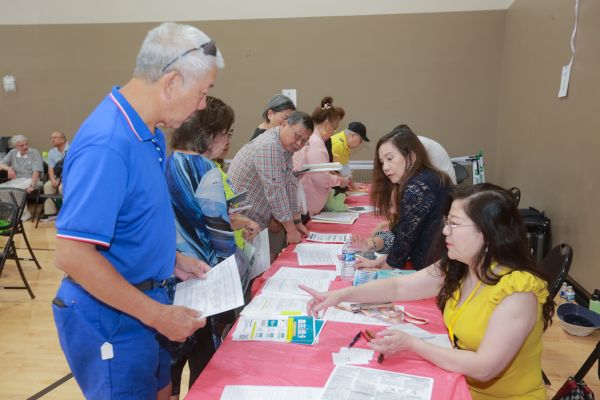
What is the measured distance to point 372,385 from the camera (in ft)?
3.75

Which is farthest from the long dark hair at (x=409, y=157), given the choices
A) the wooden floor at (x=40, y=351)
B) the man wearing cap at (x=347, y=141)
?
the man wearing cap at (x=347, y=141)

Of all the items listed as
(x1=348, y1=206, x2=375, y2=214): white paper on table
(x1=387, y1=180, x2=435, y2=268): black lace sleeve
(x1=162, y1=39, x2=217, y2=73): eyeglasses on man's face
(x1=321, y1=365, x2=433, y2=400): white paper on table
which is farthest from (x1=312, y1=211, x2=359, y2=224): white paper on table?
(x1=162, y1=39, x2=217, y2=73): eyeglasses on man's face

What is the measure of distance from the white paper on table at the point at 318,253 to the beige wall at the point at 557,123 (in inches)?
78.0

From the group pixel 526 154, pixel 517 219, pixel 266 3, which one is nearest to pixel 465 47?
pixel 526 154

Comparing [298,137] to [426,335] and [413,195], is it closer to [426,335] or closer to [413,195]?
[413,195]

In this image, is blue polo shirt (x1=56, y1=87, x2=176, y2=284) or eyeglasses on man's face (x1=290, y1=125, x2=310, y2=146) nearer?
blue polo shirt (x1=56, y1=87, x2=176, y2=284)

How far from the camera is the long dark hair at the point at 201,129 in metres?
1.70

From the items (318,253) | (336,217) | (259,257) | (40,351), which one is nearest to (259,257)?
(259,257)

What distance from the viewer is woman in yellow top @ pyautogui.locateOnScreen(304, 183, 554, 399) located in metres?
1.24

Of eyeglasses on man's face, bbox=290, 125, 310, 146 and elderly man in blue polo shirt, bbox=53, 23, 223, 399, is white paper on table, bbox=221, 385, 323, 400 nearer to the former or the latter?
elderly man in blue polo shirt, bbox=53, 23, 223, 399

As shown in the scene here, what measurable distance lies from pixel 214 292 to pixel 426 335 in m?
0.70

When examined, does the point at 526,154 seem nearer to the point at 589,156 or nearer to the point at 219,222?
the point at 589,156

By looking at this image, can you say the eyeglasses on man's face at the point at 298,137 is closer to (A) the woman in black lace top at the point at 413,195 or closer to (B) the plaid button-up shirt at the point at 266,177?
(B) the plaid button-up shirt at the point at 266,177

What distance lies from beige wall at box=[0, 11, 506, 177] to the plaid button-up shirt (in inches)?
154
